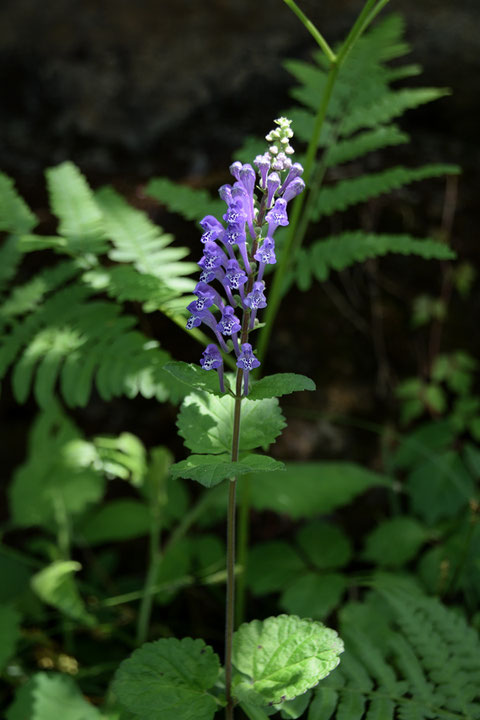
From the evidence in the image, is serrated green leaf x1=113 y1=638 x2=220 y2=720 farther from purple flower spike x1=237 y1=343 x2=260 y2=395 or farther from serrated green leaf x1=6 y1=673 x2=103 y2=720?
purple flower spike x1=237 y1=343 x2=260 y2=395

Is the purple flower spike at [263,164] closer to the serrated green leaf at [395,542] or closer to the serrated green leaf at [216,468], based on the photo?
the serrated green leaf at [216,468]

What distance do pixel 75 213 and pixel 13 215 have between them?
31cm

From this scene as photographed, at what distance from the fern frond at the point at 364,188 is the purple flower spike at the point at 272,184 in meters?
1.39

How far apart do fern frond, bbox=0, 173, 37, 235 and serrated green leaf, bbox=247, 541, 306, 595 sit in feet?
7.05

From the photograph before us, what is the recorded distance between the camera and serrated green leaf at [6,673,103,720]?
2590mm

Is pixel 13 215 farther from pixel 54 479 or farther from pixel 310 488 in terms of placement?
pixel 310 488

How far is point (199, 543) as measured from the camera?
3592mm

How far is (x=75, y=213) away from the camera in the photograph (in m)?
3.02

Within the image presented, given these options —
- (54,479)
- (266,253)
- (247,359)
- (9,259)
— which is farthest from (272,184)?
(54,479)

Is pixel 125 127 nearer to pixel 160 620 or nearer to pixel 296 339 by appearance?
pixel 296 339

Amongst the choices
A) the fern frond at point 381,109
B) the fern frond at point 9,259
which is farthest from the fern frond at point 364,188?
the fern frond at point 9,259

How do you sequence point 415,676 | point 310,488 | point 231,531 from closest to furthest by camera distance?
point 231,531
point 415,676
point 310,488

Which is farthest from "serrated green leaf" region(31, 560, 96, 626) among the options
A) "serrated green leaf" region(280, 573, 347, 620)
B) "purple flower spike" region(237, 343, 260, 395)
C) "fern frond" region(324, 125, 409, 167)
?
"fern frond" region(324, 125, 409, 167)

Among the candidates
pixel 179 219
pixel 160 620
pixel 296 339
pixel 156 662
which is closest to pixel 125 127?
pixel 179 219
